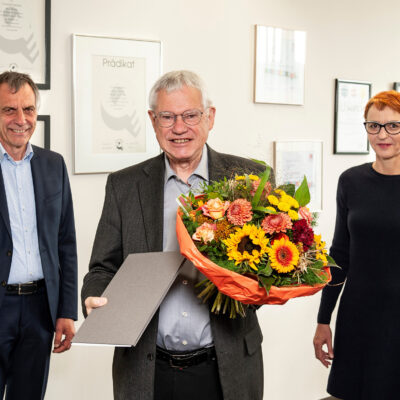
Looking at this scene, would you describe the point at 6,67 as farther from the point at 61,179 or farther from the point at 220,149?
the point at 220,149

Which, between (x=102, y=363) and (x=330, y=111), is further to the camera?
(x=330, y=111)

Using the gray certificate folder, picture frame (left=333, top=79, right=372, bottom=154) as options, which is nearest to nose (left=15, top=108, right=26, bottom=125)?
the gray certificate folder

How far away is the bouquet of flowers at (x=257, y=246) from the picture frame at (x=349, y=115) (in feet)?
8.04

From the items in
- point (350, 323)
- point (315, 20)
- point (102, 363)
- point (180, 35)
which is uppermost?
point (315, 20)

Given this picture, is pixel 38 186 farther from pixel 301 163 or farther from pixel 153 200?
pixel 301 163

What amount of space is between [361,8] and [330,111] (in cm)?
77

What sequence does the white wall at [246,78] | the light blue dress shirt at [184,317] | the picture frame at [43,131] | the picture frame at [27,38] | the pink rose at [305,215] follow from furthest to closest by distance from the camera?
the white wall at [246,78] → the picture frame at [43,131] → the picture frame at [27,38] → the light blue dress shirt at [184,317] → the pink rose at [305,215]

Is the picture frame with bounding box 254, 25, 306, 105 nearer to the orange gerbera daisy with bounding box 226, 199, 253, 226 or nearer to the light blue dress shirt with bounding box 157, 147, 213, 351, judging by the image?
the light blue dress shirt with bounding box 157, 147, 213, 351

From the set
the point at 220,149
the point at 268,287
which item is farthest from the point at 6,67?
the point at 268,287

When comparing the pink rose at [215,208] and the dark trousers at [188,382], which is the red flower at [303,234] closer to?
the pink rose at [215,208]

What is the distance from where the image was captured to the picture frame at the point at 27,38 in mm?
2537

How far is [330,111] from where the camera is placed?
12.3ft

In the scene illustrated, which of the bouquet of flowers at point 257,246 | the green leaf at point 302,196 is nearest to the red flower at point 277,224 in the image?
the bouquet of flowers at point 257,246

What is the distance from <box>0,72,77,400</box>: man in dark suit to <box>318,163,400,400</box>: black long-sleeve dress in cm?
116
